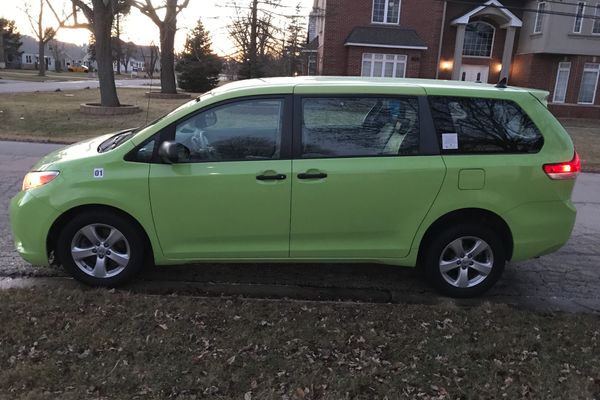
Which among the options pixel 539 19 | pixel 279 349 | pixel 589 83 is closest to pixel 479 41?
pixel 539 19

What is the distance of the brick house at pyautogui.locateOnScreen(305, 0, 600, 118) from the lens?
26.9 meters

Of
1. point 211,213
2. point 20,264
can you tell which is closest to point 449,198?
point 211,213

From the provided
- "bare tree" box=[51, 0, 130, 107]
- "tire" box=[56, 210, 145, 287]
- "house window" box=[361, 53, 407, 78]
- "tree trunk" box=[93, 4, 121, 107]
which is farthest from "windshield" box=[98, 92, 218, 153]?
"house window" box=[361, 53, 407, 78]

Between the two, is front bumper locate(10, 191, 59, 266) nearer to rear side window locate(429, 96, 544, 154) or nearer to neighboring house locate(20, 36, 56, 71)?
rear side window locate(429, 96, 544, 154)

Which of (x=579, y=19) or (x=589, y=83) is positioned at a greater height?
(x=579, y=19)

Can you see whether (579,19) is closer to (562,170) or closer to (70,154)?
(562,170)

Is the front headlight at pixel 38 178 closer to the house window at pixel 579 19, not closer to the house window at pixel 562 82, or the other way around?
the house window at pixel 579 19

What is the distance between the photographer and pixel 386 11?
28.5 meters

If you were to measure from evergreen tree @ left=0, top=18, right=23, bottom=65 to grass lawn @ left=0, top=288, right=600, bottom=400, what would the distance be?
318 feet

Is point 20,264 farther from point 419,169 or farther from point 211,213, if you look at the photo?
point 419,169

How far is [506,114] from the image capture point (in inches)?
172

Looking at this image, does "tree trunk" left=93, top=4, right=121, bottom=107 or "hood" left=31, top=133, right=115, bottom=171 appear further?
"tree trunk" left=93, top=4, right=121, bottom=107

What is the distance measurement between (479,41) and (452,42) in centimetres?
203

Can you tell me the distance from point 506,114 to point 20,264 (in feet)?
14.9
